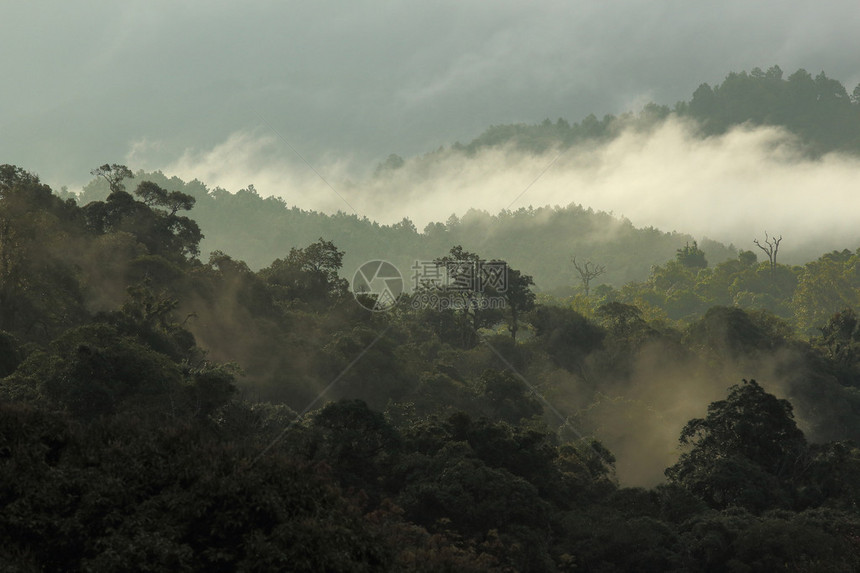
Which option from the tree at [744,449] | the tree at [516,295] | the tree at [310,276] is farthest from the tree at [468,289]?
the tree at [744,449]

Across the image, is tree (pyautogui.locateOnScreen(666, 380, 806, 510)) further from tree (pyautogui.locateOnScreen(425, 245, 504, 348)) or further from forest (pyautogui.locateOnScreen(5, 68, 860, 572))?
tree (pyautogui.locateOnScreen(425, 245, 504, 348))

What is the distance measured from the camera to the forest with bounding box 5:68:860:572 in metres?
15.2

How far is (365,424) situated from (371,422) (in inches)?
9.1

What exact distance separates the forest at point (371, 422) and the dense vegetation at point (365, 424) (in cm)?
9

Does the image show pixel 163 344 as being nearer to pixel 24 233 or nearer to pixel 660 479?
pixel 24 233

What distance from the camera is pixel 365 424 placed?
2980 centimetres

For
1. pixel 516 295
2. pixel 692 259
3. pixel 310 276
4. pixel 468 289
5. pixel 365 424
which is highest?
pixel 692 259

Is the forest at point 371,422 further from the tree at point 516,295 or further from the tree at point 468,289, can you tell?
the tree at point 516,295

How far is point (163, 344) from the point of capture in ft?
133

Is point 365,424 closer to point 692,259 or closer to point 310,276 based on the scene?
point 310,276

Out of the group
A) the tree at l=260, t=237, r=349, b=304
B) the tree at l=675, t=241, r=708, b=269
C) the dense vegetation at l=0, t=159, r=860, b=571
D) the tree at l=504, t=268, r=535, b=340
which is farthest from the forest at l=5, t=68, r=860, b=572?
the tree at l=675, t=241, r=708, b=269

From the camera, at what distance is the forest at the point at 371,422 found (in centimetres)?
1519

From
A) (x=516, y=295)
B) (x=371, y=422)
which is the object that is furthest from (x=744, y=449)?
(x=516, y=295)

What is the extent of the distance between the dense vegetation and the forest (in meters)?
0.09
